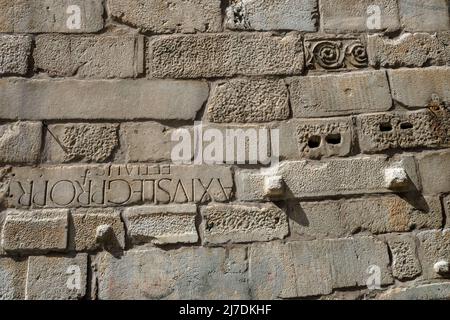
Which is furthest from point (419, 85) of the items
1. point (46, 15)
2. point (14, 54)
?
point (14, 54)

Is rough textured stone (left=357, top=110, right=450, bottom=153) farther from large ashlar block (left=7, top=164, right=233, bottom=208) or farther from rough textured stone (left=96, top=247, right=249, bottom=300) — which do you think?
rough textured stone (left=96, top=247, right=249, bottom=300)

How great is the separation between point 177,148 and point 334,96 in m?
0.93

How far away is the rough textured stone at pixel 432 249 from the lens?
2988 mm

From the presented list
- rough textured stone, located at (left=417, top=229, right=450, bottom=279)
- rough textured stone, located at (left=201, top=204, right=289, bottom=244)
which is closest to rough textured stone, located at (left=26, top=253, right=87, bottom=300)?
rough textured stone, located at (left=201, top=204, right=289, bottom=244)

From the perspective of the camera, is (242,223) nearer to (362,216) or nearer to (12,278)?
(362,216)

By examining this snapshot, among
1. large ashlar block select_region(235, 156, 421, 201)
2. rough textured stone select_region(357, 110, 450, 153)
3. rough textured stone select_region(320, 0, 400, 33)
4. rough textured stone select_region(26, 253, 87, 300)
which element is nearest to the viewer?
rough textured stone select_region(26, 253, 87, 300)

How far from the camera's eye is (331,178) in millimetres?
3109

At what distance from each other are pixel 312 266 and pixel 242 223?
0.42 m

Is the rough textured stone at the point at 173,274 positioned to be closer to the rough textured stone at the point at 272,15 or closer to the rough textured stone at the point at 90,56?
the rough textured stone at the point at 90,56

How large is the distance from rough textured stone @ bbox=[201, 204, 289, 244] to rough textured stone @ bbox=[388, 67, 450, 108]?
38.7 inches

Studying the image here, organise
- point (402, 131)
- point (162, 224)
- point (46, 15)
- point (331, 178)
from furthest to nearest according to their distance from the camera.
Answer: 1. point (46, 15)
2. point (402, 131)
3. point (331, 178)
4. point (162, 224)

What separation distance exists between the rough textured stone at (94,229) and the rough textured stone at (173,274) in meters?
0.07

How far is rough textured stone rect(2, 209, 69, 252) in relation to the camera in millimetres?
2928
